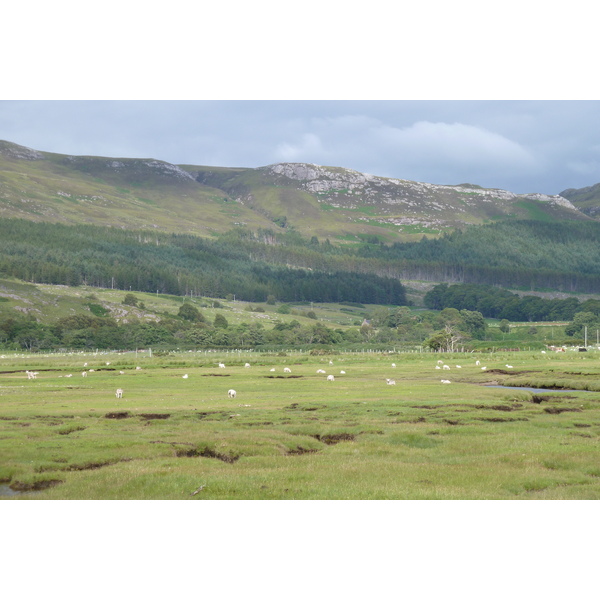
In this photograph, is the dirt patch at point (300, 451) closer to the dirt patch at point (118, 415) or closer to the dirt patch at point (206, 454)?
the dirt patch at point (206, 454)

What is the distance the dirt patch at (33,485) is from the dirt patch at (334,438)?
15478 mm

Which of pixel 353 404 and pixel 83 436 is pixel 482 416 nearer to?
pixel 353 404

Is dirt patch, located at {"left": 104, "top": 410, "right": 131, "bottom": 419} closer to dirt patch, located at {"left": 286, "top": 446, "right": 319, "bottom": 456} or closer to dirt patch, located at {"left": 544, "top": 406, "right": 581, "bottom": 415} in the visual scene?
dirt patch, located at {"left": 286, "top": 446, "right": 319, "bottom": 456}

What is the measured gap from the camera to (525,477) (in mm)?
26516

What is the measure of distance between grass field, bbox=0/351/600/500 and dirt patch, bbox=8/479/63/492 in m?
0.06

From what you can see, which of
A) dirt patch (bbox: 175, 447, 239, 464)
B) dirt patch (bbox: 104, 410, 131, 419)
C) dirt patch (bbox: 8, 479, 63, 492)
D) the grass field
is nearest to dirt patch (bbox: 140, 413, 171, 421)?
the grass field

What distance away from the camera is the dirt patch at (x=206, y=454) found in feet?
102

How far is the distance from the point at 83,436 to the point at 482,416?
27468 millimetres

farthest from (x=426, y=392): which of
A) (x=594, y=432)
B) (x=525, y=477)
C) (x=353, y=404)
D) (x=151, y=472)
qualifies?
(x=151, y=472)

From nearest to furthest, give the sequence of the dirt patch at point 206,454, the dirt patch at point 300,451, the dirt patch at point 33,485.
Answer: the dirt patch at point 33,485 < the dirt patch at point 206,454 < the dirt patch at point 300,451

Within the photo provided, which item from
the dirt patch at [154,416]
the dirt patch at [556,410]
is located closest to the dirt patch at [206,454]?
the dirt patch at [154,416]

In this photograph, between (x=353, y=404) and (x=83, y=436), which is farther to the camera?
(x=353, y=404)

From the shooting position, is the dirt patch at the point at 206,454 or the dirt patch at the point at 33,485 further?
the dirt patch at the point at 206,454

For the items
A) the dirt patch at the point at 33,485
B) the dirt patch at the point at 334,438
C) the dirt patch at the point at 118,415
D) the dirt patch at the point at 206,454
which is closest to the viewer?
the dirt patch at the point at 33,485
